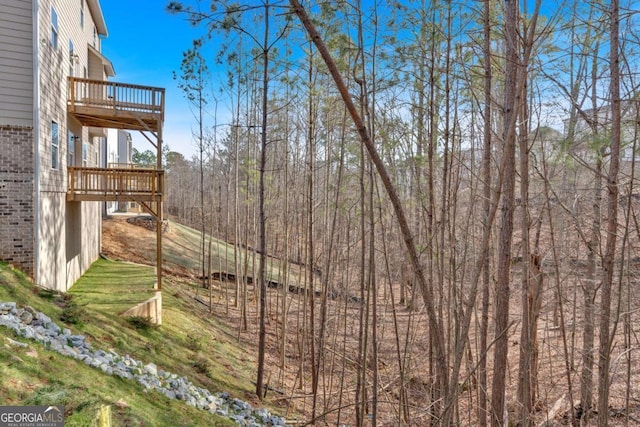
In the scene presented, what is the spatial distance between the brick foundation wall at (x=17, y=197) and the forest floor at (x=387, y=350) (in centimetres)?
527

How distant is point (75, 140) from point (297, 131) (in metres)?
6.18

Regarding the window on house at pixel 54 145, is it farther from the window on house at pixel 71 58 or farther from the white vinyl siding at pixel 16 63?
the window on house at pixel 71 58

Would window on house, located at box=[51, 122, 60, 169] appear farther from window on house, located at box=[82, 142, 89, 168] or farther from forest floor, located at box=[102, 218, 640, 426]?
forest floor, located at box=[102, 218, 640, 426]

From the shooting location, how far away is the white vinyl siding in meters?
7.09

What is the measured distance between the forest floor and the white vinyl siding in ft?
21.9

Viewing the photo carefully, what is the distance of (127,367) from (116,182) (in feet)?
16.0

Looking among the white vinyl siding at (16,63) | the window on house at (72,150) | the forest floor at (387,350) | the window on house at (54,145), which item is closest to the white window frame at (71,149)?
the window on house at (72,150)

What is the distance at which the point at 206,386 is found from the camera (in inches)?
282

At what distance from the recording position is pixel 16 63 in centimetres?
716

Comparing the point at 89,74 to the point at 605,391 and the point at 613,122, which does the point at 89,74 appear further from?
the point at 605,391

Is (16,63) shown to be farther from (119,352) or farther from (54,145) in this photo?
(119,352)

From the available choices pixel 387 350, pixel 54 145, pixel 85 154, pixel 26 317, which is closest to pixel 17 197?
pixel 54 145

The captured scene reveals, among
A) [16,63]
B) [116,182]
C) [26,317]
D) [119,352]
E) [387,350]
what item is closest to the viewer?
[26,317]

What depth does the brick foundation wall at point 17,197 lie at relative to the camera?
7094mm
